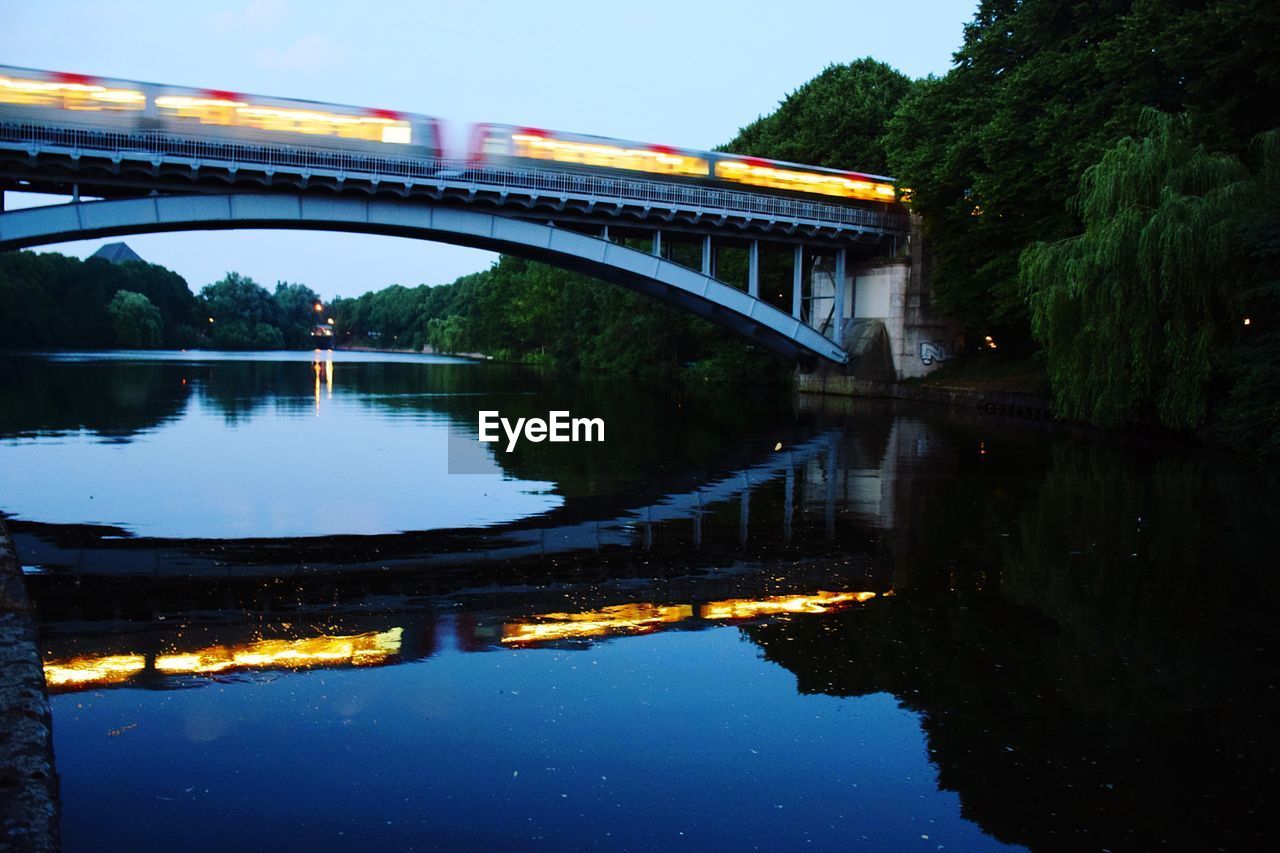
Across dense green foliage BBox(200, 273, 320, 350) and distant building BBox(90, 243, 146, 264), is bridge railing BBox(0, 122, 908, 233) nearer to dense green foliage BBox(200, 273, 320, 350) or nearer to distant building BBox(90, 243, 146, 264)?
dense green foliage BBox(200, 273, 320, 350)

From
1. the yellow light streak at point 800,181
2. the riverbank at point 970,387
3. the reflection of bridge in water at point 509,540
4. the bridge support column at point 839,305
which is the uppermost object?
the yellow light streak at point 800,181

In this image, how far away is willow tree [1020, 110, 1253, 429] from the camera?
22734 millimetres

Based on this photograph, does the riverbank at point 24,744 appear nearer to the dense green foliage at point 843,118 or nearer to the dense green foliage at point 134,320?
the dense green foliage at point 843,118

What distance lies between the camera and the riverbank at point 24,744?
13.7ft

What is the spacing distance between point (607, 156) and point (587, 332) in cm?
4429

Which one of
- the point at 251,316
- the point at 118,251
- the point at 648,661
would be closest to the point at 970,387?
the point at 648,661

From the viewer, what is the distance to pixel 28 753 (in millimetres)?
4863

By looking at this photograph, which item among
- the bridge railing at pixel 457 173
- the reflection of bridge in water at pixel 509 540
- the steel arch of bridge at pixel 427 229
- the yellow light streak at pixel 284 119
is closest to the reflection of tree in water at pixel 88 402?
the steel arch of bridge at pixel 427 229

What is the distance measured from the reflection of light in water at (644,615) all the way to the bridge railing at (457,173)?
91.4ft

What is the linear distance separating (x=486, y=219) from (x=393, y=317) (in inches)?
6603

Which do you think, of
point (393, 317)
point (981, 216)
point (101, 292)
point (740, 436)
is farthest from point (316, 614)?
point (393, 317)

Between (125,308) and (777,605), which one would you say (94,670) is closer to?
(777,605)

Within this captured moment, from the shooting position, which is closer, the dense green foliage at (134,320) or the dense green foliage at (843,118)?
the dense green foliage at (843,118)

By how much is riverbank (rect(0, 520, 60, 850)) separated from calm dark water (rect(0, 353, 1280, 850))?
0.99ft
